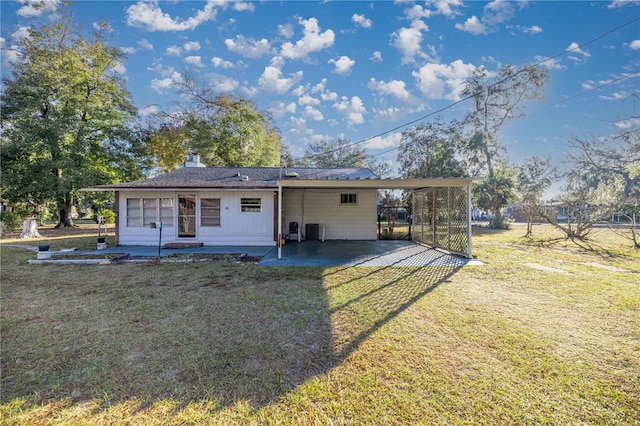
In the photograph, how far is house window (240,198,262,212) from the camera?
1018 cm

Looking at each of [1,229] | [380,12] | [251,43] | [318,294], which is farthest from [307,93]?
[1,229]

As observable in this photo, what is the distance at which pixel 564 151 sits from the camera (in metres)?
20.5

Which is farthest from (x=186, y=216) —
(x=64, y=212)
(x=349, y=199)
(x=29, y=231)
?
(x=64, y=212)

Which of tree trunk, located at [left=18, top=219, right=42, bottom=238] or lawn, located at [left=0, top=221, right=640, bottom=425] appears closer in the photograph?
lawn, located at [left=0, top=221, right=640, bottom=425]

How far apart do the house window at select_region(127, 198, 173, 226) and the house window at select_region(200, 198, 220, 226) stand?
127 centimetres

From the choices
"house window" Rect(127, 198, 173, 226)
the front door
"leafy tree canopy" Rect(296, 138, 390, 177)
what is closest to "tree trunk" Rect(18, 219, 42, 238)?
"house window" Rect(127, 198, 173, 226)

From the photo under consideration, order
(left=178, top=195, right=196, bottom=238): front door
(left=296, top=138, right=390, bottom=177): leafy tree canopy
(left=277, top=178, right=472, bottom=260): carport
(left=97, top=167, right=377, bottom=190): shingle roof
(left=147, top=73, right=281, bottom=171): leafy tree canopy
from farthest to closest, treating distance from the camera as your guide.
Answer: (left=296, top=138, right=390, bottom=177): leafy tree canopy → (left=147, top=73, right=281, bottom=171): leafy tree canopy → (left=178, top=195, right=196, bottom=238): front door → (left=97, top=167, right=377, bottom=190): shingle roof → (left=277, top=178, right=472, bottom=260): carport

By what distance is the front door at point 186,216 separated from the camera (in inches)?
408

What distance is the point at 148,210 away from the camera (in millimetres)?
10320

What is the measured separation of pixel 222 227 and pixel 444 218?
321 inches

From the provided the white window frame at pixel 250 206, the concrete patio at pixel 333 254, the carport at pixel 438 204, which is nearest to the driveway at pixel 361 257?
the concrete patio at pixel 333 254

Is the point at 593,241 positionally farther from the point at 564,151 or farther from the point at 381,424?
the point at 381,424

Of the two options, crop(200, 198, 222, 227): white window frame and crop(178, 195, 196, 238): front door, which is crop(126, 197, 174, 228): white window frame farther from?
crop(200, 198, 222, 227): white window frame

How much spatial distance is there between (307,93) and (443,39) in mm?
9382
